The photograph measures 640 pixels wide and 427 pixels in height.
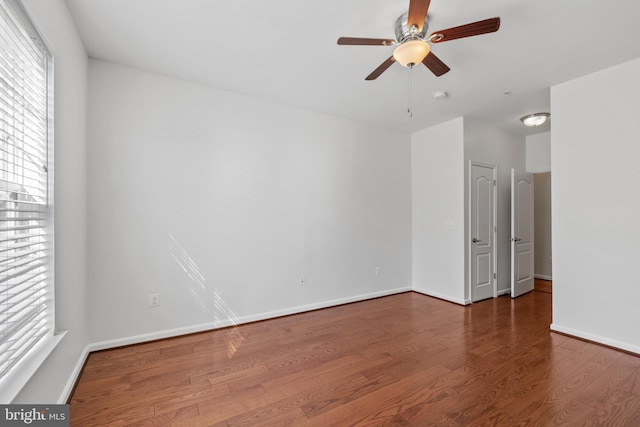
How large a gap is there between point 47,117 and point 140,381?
2.00 metres

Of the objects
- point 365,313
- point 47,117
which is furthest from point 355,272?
point 47,117

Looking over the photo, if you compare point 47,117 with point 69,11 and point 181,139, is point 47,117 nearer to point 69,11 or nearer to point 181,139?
point 69,11

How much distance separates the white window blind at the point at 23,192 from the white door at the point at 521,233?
5357 mm

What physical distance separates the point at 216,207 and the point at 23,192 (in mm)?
1772

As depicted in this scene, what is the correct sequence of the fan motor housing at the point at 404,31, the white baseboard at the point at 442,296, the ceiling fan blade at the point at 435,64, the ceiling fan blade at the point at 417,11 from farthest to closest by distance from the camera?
the white baseboard at the point at 442,296 → the ceiling fan blade at the point at 435,64 → the fan motor housing at the point at 404,31 → the ceiling fan blade at the point at 417,11

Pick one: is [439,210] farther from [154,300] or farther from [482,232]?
[154,300]

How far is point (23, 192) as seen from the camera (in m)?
1.46

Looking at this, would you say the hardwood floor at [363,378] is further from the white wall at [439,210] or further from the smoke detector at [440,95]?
the smoke detector at [440,95]

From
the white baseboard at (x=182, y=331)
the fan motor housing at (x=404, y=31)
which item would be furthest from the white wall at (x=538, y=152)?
the fan motor housing at (x=404, y=31)

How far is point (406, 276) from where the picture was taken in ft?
15.8

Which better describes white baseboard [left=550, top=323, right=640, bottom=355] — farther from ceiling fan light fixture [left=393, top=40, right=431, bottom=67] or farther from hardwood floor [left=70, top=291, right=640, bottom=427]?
ceiling fan light fixture [left=393, top=40, right=431, bottom=67]

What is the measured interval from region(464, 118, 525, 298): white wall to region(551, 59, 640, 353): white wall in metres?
1.07

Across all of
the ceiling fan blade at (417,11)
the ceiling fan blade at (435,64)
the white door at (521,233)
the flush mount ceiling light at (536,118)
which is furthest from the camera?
the white door at (521,233)

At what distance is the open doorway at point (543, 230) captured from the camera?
225 inches
